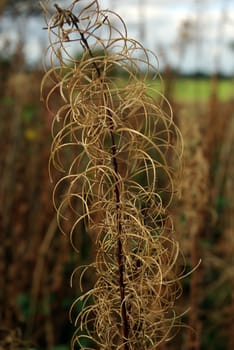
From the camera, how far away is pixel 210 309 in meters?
2.68

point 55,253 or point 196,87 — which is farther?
point 196,87

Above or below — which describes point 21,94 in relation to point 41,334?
above

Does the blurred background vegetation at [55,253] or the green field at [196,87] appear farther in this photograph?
the green field at [196,87]

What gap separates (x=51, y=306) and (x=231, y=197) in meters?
0.83

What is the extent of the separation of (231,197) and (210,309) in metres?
0.48

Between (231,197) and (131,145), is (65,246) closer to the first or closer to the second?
(231,197)

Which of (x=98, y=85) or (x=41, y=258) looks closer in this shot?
(x=98, y=85)

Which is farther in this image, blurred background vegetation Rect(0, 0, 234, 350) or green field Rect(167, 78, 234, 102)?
green field Rect(167, 78, 234, 102)

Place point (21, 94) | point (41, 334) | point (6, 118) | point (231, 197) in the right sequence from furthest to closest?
point (6, 118) → point (21, 94) → point (231, 197) → point (41, 334)

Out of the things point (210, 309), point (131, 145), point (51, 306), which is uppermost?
point (131, 145)

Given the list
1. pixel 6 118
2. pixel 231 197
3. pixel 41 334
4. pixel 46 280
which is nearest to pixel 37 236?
pixel 46 280

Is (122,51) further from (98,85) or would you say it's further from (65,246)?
(65,246)

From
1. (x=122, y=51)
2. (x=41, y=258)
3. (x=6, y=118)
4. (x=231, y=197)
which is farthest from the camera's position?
(x=6, y=118)

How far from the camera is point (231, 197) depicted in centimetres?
260
